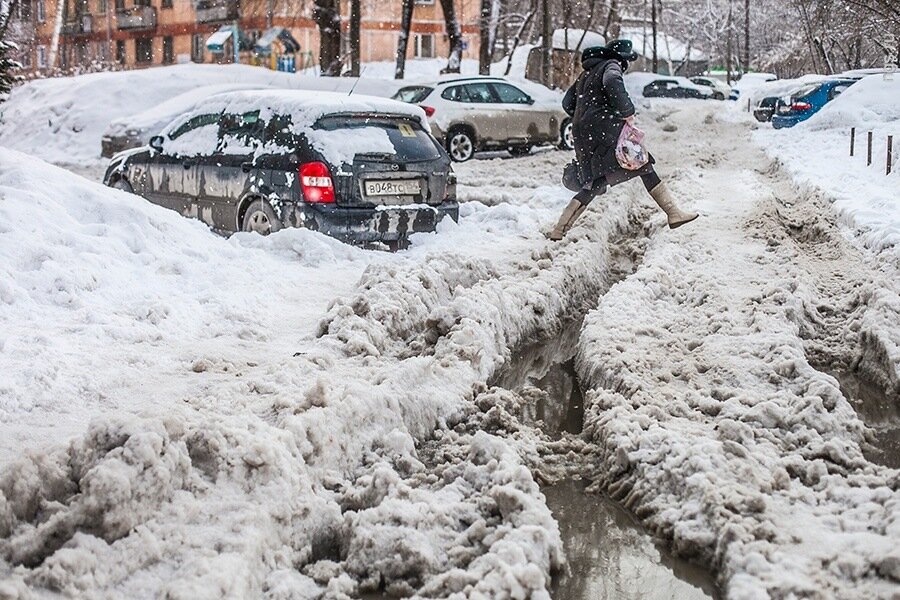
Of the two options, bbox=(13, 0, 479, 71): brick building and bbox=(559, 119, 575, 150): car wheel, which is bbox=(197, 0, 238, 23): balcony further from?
bbox=(559, 119, 575, 150): car wheel

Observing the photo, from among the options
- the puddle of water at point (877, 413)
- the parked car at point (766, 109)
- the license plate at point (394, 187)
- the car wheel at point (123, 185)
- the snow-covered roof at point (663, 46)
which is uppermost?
the snow-covered roof at point (663, 46)

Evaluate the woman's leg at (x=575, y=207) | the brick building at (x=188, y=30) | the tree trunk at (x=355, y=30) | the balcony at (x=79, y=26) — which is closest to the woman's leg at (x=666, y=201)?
the woman's leg at (x=575, y=207)

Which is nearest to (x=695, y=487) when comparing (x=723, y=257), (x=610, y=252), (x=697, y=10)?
(x=723, y=257)

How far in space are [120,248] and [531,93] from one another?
14.7m

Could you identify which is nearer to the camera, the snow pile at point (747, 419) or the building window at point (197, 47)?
the snow pile at point (747, 419)

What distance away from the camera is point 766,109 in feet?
99.1

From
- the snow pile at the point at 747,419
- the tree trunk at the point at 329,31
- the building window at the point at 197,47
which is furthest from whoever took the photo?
the building window at the point at 197,47

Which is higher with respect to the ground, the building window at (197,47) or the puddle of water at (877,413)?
the building window at (197,47)

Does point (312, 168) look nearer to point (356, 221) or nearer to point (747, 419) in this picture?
point (356, 221)

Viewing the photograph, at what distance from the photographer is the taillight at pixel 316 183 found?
8.96 metres

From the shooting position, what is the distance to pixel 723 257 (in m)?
8.57

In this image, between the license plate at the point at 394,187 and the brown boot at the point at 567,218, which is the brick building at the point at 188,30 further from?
the brown boot at the point at 567,218

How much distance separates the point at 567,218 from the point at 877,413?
4656 mm

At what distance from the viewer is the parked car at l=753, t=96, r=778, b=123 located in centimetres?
3005
